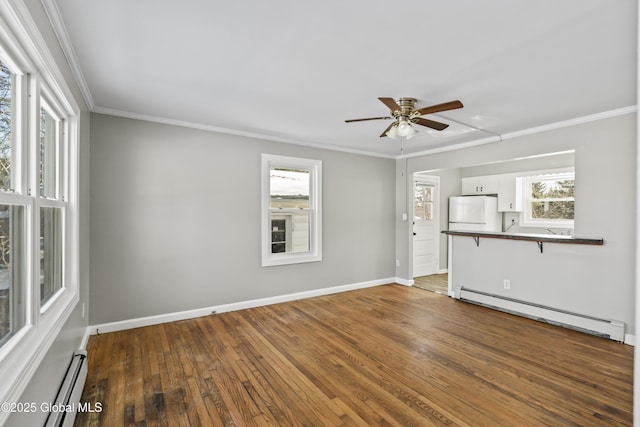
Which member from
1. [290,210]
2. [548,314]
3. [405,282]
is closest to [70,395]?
[290,210]

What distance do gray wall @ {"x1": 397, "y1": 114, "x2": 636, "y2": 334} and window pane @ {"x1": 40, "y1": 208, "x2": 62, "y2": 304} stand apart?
512 centimetres

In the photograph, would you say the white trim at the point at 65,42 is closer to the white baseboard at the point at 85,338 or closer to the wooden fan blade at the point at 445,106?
the white baseboard at the point at 85,338

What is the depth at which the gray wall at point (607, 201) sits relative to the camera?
329 cm

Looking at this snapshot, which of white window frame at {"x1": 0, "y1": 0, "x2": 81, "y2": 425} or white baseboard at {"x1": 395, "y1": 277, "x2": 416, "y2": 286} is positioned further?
white baseboard at {"x1": 395, "y1": 277, "x2": 416, "y2": 286}

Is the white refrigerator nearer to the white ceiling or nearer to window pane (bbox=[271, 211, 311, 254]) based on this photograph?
the white ceiling

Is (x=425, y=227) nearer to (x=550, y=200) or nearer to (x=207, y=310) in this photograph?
(x=550, y=200)

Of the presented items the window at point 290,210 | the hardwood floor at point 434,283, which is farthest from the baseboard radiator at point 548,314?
the window at point 290,210

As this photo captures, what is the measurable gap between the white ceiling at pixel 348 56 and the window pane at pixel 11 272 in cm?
119

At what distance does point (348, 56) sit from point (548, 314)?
155 inches

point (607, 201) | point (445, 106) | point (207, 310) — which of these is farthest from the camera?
point (207, 310)

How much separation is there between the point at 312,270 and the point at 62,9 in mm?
4084

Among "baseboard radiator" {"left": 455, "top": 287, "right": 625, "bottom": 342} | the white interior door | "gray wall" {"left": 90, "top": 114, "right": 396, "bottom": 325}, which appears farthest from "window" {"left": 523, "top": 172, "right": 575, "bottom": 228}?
"gray wall" {"left": 90, "top": 114, "right": 396, "bottom": 325}

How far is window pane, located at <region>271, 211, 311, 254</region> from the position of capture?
15.5 feet

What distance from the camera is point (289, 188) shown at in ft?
15.8
